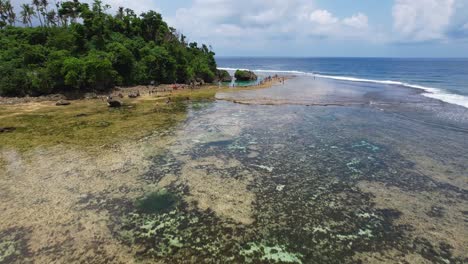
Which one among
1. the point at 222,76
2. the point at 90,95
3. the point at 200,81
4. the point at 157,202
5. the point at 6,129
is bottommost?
the point at 157,202

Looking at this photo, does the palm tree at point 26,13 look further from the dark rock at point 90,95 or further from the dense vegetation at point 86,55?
the dark rock at point 90,95

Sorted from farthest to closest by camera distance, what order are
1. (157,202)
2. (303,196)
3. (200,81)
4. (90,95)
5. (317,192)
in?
1. (200,81)
2. (90,95)
3. (317,192)
4. (303,196)
5. (157,202)

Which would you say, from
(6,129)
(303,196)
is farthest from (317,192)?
(6,129)

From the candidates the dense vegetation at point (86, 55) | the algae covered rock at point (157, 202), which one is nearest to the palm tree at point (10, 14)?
the dense vegetation at point (86, 55)

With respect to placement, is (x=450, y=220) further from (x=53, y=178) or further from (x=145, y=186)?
(x=53, y=178)

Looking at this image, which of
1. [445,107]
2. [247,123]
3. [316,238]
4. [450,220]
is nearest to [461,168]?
[450,220]

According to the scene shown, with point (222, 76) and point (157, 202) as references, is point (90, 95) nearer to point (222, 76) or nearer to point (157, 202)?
point (157, 202)
